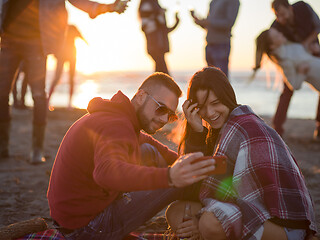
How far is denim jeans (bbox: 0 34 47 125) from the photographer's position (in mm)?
3904

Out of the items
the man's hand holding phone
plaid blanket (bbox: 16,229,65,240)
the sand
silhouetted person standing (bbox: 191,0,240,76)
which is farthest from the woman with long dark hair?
silhouetted person standing (bbox: 191,0,240,76)

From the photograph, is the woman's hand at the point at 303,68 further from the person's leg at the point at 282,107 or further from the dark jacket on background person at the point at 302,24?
the person's leg at the point at 282,107

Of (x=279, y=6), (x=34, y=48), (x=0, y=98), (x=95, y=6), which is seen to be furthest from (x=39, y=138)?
(x=279, y=6)

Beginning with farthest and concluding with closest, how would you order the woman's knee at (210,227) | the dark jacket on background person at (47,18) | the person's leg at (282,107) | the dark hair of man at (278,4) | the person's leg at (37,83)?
the person's leg at (282,107)
the dark hair of man at (278,4)
the person's leg at (37,83)
the dark jacket on background person at (47,18)
the woman's knee at (210,227)

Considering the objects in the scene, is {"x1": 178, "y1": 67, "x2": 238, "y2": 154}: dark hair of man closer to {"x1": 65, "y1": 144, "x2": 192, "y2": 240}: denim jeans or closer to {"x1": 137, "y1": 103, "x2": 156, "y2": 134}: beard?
{"x1": 137, "y1": 103, "x2": 156, "y2": 134}: beard

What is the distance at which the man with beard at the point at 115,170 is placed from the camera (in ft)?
4.84

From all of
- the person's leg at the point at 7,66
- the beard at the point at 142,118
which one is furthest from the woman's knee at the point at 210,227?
the person's leg at the point at 7,66

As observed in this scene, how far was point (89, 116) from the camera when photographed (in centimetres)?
187

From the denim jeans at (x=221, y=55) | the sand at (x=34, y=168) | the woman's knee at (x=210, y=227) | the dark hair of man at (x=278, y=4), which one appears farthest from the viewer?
the denim jeans at (x=221, y=55)

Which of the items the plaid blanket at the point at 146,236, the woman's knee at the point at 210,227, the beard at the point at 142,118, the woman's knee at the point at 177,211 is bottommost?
the plaid blanket at the point at 146,236

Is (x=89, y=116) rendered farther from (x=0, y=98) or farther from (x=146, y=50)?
(x=146, y=50)

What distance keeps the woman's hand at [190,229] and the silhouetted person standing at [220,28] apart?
3249 millimetres

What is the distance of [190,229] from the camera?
85.6 inches

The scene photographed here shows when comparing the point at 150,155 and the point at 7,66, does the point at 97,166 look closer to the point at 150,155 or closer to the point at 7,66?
the point at 150,155
